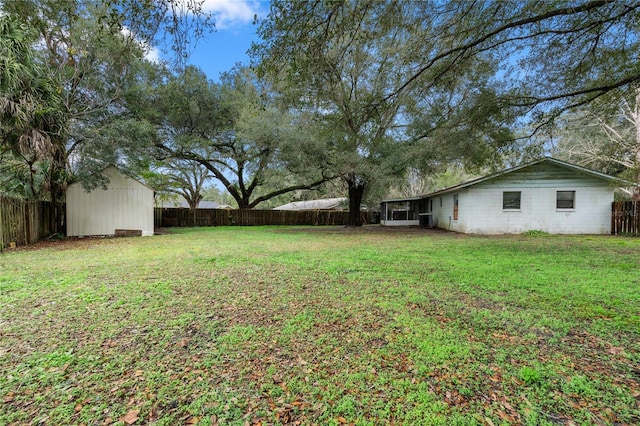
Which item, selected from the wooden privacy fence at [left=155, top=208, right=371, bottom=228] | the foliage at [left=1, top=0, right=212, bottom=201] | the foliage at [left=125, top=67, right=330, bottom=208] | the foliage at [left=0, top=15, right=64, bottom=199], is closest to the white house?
the foliage at [left=125, top=67, right=330, bottom=208]

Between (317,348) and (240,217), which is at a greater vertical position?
(240,217)

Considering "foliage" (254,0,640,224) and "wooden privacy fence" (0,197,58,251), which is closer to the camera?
"foliage" (254,0,640,224)

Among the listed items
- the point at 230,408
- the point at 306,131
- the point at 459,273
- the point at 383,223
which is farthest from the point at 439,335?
the point at 383,223

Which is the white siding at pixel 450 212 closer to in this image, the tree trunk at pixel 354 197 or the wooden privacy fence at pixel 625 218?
the tree trunk at pixel 354 197

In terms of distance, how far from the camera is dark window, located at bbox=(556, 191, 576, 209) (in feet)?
41.8

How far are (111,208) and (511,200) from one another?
1690 cm

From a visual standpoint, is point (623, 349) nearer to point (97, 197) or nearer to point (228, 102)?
point (97, 197)

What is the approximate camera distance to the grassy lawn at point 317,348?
5.92 ft

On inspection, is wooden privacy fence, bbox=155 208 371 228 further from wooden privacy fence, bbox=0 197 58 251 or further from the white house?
the white house

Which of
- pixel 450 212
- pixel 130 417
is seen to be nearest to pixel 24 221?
pixel 130 417

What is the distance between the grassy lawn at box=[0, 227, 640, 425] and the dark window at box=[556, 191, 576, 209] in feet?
31.2

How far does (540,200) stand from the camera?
12750mm

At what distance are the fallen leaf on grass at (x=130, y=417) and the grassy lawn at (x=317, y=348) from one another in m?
0.01

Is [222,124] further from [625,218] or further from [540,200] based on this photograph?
[625,218]
